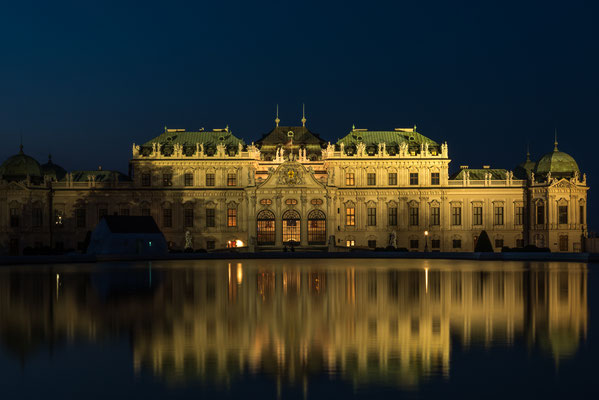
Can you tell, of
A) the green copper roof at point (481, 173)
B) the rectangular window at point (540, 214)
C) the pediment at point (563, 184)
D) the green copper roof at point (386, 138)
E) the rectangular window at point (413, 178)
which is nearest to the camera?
the pediment at point (563, 184)

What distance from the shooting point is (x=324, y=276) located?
4147 cm

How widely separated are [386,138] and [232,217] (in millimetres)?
21887

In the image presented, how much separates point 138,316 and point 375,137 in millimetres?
77745

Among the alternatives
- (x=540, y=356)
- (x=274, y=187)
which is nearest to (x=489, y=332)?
(x=540, y=356)

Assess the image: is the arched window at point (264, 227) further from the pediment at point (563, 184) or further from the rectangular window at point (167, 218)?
→ the pediment at point (563, 184)

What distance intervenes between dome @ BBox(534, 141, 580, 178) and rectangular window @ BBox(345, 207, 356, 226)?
77.6 ft

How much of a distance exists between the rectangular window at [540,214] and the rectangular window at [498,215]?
442 cm

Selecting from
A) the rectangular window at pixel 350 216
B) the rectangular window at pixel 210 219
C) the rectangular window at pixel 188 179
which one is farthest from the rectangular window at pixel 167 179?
the rectangular window at pixel 350 216

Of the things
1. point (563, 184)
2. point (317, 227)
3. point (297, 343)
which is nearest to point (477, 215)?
point (563, 184)

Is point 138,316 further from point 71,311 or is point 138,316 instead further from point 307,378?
point 307,378

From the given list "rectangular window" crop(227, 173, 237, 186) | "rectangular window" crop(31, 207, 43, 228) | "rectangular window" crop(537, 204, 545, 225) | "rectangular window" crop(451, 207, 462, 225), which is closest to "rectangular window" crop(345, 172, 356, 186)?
"rectangular window" crop(451, 207, 462, 225)

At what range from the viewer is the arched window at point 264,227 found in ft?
305

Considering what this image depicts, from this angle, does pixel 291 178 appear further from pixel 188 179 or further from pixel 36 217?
pixel 36 217

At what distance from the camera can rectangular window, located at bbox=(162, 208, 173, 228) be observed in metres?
95.6
